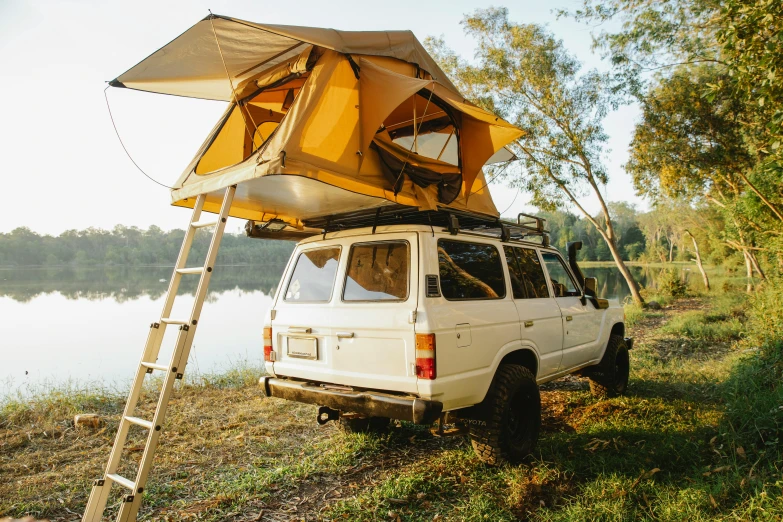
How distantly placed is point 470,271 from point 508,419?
1.23 metres

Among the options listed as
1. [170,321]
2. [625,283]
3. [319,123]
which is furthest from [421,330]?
[625,283]

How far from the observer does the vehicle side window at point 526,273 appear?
4.49 meters

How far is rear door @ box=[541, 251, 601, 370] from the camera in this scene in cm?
500

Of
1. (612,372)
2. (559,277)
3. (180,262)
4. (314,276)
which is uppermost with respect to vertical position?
(180,262)

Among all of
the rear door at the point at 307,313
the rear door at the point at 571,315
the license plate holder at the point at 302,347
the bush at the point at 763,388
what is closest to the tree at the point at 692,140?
the bush at the point at 763,388

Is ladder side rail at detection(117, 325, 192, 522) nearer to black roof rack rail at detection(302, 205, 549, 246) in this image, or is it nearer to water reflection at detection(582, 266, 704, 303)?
black roof rack rail at detection(302, 205, 549, 246)

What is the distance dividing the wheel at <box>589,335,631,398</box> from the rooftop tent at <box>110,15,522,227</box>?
8.18ft

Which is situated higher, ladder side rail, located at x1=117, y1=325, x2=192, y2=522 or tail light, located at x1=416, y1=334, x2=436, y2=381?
tail light, located at x1=416, y1=334, x2=436, y2=381

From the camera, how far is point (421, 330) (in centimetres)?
335

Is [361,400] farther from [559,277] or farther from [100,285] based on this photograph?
[100,285]

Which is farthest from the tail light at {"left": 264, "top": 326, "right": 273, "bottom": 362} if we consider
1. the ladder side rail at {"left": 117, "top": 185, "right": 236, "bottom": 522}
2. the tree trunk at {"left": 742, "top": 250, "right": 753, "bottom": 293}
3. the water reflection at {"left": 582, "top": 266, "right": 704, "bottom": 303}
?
the tree trunk at {"left": 742, "top": 250, "right": 753, "bottom": 293}

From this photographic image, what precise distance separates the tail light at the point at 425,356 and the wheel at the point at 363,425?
163 cm

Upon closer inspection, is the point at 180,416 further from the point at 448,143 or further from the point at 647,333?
the point at 647,333

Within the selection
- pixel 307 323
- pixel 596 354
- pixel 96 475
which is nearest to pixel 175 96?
pixel 307 323
